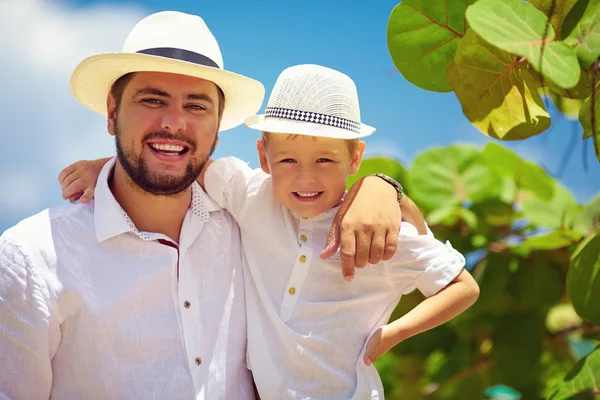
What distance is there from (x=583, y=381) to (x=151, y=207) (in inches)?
37.1

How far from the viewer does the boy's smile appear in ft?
4.40

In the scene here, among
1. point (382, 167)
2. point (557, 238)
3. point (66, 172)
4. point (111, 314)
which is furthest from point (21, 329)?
point (557, 238)

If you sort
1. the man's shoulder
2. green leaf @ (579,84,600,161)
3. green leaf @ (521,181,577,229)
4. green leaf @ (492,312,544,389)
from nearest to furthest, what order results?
green leaf @ (579,84,600,161)
the man's shoulder
green leaf @ (521,181,577,229)
green leaf @ (492,312,544,389)

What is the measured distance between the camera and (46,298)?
134 centimetres

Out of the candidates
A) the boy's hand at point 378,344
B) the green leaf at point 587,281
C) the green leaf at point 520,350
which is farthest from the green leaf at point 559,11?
the green leaf at point 520,350

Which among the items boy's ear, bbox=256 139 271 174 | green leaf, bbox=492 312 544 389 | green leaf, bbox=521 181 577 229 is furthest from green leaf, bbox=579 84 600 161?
green leaf, bbox=492 312 544 389

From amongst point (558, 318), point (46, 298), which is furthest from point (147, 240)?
point (558, 318)

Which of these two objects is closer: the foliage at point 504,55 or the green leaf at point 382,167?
the foliage at point 504,55

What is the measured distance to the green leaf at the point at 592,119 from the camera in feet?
3.10

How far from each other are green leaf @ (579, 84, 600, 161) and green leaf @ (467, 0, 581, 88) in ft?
0.34

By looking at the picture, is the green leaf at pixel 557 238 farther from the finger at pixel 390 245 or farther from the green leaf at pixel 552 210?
the finger at pixel 390 245

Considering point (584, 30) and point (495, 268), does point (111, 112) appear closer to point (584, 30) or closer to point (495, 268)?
point (584, 30)

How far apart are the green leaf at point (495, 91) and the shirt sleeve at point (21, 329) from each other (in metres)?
0.90

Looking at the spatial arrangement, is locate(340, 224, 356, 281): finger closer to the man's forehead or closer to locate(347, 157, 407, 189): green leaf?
the man's forehead
